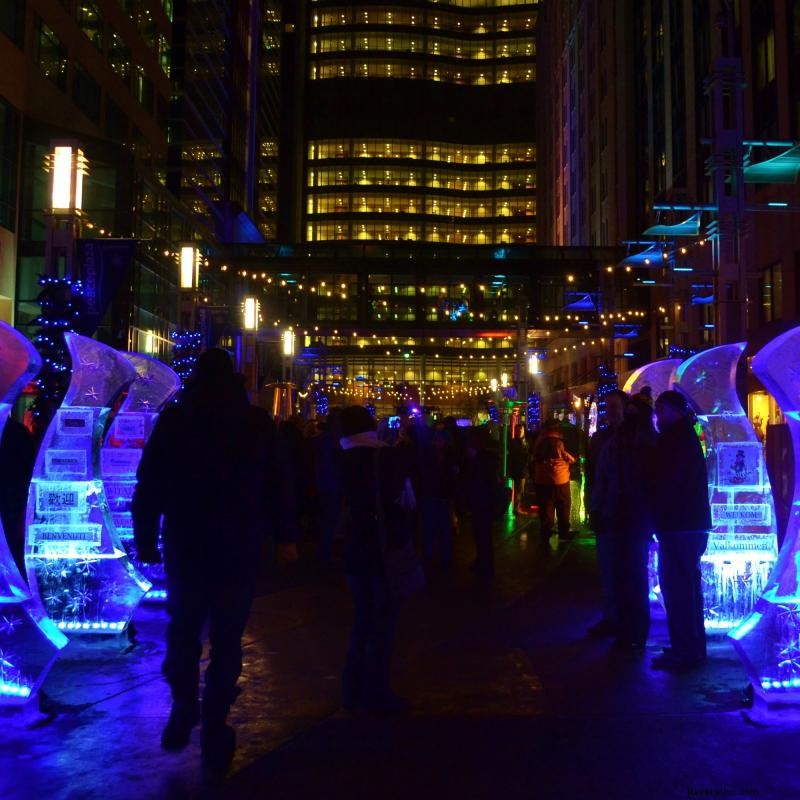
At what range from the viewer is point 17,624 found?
4.77 meters

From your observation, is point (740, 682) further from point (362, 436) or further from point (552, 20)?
point (552, 20)

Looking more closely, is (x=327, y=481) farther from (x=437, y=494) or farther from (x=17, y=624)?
(x=17, y=624)

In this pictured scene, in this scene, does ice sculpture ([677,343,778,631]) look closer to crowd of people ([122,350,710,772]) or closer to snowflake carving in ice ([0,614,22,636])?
crowd of people ([122,350,710,772])

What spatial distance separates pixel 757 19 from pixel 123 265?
69.4 ft

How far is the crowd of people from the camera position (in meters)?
4.14

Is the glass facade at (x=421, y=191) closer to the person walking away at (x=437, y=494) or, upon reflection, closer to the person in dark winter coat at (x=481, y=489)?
the person walking away at (x=437, y=494)

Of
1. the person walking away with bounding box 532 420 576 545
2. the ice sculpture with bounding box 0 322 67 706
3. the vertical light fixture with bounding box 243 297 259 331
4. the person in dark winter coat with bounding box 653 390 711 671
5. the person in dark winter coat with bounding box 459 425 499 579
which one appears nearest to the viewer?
the ice sculpture with bounding box 0 322 67 706

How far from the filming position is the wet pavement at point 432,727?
156 inches

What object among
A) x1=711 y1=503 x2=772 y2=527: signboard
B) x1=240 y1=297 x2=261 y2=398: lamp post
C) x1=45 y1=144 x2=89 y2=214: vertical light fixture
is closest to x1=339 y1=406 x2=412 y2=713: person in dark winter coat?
x1=711 y1=503 x2=772 y2=527: signboard

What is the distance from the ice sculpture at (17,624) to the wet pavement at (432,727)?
6.7 inches

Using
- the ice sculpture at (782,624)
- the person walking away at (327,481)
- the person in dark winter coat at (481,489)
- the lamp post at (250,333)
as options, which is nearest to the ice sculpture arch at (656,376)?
the person in dark winter coat at (481,489)

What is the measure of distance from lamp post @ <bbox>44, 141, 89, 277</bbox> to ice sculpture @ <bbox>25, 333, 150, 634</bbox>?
297 inches

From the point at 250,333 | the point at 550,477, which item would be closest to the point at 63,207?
the point at 550,477

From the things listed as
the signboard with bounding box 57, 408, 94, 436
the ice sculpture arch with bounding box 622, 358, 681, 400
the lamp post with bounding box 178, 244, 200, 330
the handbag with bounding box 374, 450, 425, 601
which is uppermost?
the lamp post with bounding box 178, 244, 200, 330
